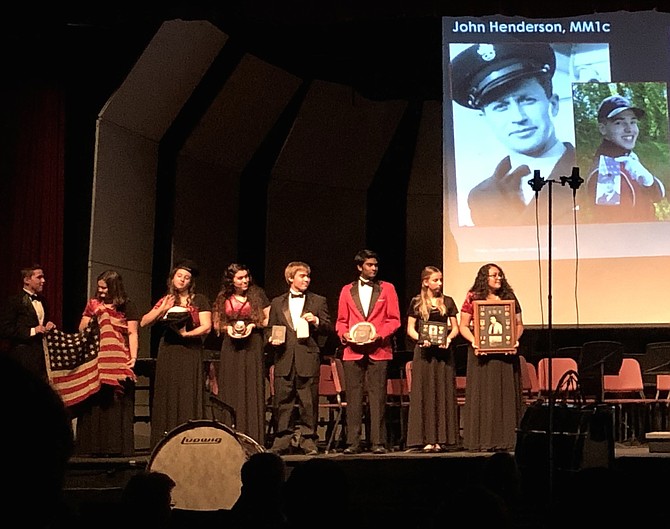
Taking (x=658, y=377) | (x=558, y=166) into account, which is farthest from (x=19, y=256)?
(x=658, y=377)

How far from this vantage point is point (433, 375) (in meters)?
7.33

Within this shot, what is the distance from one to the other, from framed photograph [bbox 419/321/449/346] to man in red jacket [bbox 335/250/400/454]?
0.77 ft

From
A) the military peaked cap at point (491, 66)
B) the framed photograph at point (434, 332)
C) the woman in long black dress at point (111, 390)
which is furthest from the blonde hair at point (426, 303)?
the woman in long black dress at point (111, 390)

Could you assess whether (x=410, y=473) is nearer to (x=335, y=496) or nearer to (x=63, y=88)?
(x=335, y=496)

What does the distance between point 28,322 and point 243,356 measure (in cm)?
167

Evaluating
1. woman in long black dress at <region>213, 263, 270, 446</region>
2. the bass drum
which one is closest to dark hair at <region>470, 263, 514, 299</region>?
woman in long black dress at <region>213, 263, 270, 446</region>

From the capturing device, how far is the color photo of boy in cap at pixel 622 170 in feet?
27.1

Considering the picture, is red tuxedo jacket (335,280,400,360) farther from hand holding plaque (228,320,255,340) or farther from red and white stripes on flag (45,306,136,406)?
red and white stripes on flag (45,306,136,406)

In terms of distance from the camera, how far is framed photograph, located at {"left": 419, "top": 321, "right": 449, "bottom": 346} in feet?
23.5

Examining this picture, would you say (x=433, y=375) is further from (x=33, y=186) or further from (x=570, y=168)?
(x=33, y=186)

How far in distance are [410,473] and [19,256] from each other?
14.7 ft

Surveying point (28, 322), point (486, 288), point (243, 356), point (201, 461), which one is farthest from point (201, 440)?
point (486, 288)

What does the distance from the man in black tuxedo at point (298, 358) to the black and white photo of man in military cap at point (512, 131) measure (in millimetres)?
1970

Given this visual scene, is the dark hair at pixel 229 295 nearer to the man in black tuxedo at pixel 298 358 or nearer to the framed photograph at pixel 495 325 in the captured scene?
the man in black tuxedo at pixel 298 358
